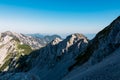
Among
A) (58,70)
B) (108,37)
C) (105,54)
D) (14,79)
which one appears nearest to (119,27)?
(108,37)

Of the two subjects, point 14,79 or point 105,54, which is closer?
point 14,79

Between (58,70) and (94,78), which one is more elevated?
(94,78)

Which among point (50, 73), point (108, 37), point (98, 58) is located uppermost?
point (108, 37)

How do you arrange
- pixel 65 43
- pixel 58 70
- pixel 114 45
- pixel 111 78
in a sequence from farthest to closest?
pixel 65 43 → pixel 58 70 → pixel 114 45 → pixel 111 78

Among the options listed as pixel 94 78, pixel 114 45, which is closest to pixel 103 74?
pixel 94 78

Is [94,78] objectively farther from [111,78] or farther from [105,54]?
[105,54]

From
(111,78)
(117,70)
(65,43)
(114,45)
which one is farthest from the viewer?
(65,43)

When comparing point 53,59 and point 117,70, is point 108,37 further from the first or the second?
point 53,59

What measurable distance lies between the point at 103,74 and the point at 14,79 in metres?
31.0

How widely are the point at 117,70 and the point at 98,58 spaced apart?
1787 inches

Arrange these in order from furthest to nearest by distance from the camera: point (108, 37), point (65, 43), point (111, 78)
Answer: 1. point (65, 43)
2. point (108, 37)
3. point (111, 78)

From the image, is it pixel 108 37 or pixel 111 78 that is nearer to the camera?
pixel 111 78

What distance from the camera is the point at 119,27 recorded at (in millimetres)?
90312

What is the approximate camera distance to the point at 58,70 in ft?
526
